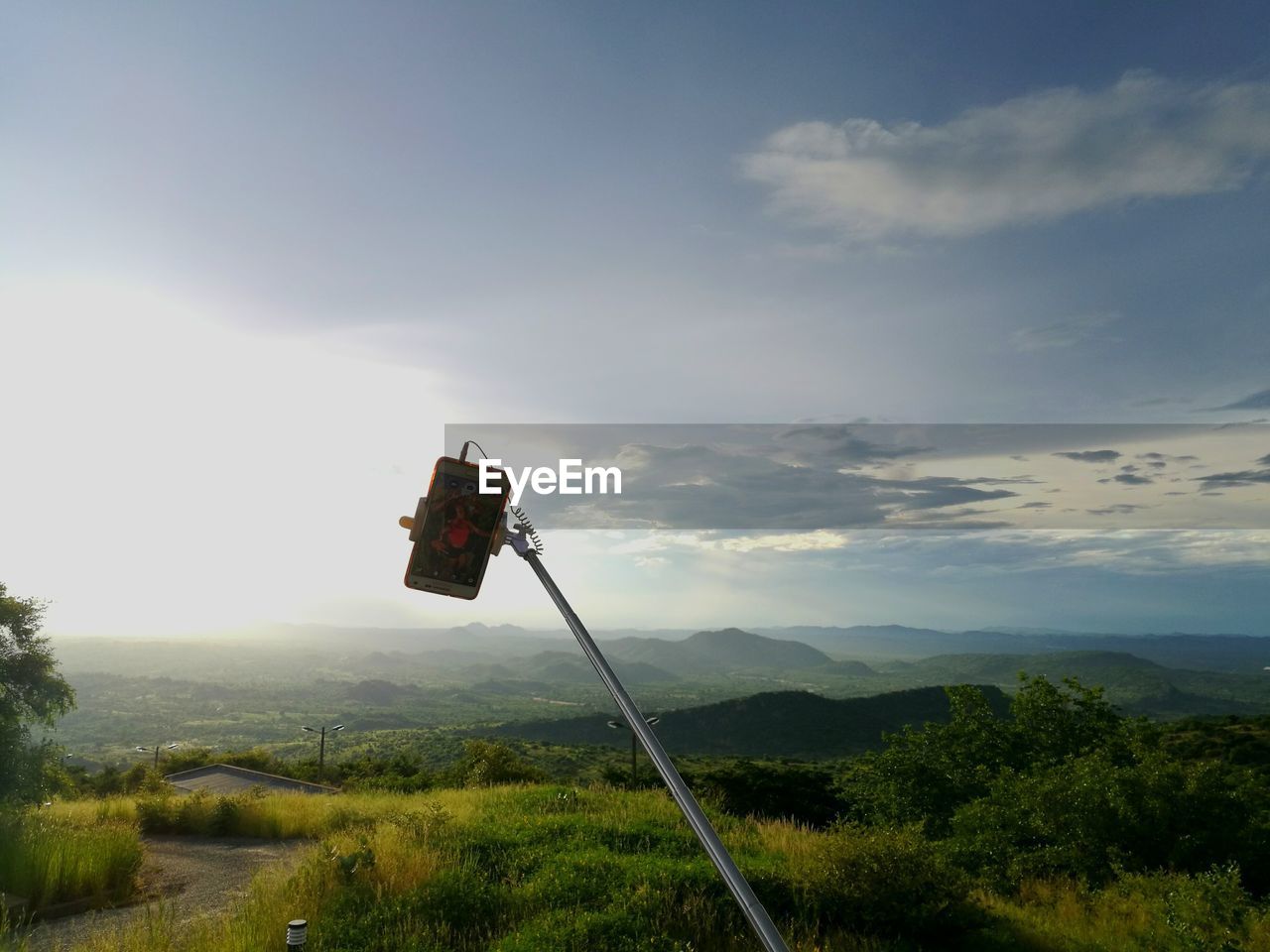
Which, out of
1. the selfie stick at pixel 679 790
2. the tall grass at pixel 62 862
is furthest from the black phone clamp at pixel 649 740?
the tall grass at pixel 62 862

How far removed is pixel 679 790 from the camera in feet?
6.44

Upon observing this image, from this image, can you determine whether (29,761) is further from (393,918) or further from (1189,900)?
(1189,900)

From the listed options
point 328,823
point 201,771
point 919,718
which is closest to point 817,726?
point 919,718

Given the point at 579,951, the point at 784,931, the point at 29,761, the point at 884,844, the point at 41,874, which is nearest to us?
the point at 579,951

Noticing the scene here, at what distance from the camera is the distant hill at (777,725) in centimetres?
13212

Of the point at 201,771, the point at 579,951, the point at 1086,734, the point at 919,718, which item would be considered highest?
the point at 579,951

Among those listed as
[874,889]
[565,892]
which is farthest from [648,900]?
[874,889]

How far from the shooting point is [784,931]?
9.13m

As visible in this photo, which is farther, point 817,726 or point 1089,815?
point 817,726

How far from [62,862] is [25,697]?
487 cm

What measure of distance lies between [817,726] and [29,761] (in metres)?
143

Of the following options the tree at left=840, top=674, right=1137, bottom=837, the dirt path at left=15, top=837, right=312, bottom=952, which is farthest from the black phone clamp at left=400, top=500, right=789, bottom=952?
the tree at left=840, top=674, right=1137, bottom=837

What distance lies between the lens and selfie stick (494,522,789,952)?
1.79 m

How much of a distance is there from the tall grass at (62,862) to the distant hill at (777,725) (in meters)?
125
